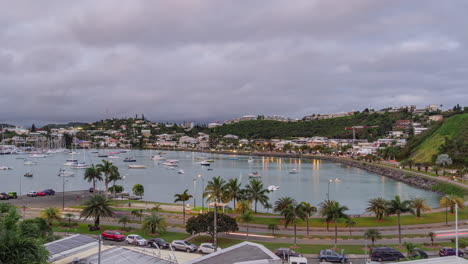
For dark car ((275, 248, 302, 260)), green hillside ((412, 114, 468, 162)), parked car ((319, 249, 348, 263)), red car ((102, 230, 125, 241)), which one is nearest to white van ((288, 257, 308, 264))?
dark car ((275, 248, 302, 260))

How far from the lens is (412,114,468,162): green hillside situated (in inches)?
3572

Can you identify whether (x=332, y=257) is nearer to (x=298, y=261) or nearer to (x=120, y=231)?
(x=298, y=261)

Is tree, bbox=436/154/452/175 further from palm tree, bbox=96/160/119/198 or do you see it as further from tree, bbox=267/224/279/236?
palm tree, bbox=96/160/119/198

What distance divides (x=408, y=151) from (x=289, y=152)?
2420 inches

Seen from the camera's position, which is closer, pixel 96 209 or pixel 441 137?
pixel 96 209

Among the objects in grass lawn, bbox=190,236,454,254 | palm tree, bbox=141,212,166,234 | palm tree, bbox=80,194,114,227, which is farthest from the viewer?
palm tree, bbox=80,194,114,227

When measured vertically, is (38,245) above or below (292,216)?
above

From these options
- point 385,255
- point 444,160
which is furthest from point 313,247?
point 444,160

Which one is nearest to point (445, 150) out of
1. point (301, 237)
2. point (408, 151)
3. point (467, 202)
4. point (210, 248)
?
point (408, 151)

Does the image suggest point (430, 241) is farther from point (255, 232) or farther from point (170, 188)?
point (170, 188)

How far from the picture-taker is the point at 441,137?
98.8m

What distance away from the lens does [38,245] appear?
35.1 feet

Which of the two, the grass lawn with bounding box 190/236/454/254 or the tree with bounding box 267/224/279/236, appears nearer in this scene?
the grass lawn with bounding box 190/236/454/254

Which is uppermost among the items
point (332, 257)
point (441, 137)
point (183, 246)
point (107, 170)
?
point (441, 137)
